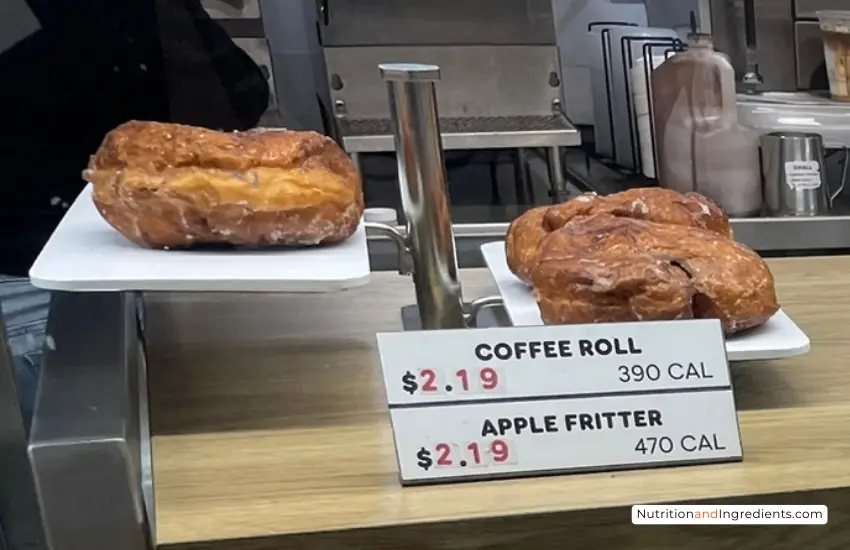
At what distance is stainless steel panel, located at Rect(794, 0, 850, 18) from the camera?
1.27 metres

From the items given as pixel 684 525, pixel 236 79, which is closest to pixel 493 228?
pixel 236 79

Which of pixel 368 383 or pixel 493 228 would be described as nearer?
pixel 368 383

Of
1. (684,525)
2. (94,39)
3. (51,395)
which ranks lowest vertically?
(684,525)

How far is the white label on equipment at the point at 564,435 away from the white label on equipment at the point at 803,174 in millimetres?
571

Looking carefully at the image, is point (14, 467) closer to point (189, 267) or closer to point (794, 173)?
point (189, 267)

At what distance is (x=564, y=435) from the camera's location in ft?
1.64

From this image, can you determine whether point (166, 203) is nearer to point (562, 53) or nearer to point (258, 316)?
point (258, 316)

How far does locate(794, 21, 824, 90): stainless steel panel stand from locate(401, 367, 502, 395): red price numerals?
0.94 meters

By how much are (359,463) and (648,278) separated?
0.18 metres

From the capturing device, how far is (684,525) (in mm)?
485

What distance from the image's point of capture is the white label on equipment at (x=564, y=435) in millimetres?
488

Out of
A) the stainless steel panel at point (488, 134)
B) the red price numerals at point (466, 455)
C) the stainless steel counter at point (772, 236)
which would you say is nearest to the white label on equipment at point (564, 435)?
the red price numerals at point (466, 455)

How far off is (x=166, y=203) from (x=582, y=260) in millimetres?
235

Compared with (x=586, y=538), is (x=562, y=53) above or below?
above
